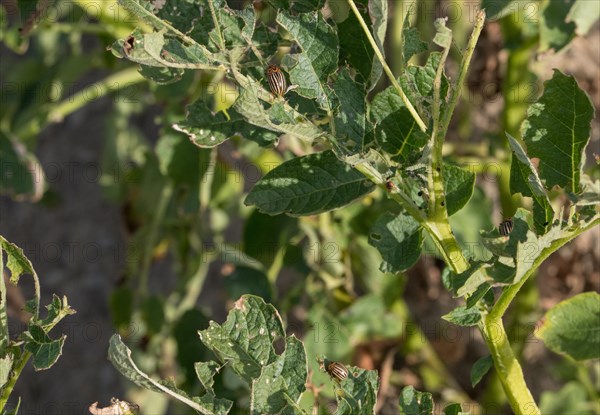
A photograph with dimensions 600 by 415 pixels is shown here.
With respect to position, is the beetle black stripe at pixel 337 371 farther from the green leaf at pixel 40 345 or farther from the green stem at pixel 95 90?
the green stem at pixel 95 90

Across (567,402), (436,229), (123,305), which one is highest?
(436,229)

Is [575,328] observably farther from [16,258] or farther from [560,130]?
[16,258]

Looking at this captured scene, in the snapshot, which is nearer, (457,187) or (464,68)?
(464,68)

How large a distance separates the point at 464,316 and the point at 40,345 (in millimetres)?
387

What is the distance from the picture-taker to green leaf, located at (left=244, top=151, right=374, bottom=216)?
2.90 ft

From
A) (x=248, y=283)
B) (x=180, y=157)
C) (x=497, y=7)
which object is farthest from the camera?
(x=180, y=157)

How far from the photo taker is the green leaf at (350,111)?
81 centimetres

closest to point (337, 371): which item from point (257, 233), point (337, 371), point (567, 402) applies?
point (337, 371)

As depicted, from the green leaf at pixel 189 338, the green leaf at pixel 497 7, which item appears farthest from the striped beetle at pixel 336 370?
the green leaf at pixel 189 338

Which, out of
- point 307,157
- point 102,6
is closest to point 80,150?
point 102,6

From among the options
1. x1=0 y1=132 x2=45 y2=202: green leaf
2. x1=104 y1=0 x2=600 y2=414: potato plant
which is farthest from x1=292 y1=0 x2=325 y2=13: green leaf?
x1=0 y1=132 x2=45 y2=202: green leaf

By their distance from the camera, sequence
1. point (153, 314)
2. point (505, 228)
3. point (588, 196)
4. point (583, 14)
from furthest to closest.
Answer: point (153, 314) < point (583, 14) < point (505, 228) < point (588, 196)

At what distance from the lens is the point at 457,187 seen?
33.8 inches

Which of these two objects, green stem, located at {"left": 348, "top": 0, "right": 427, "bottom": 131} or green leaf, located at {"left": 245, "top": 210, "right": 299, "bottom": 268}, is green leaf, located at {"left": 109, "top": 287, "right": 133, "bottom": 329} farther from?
green stem, located at {"left": 348, "top": 0, "right": 427, "bottom": 131}
